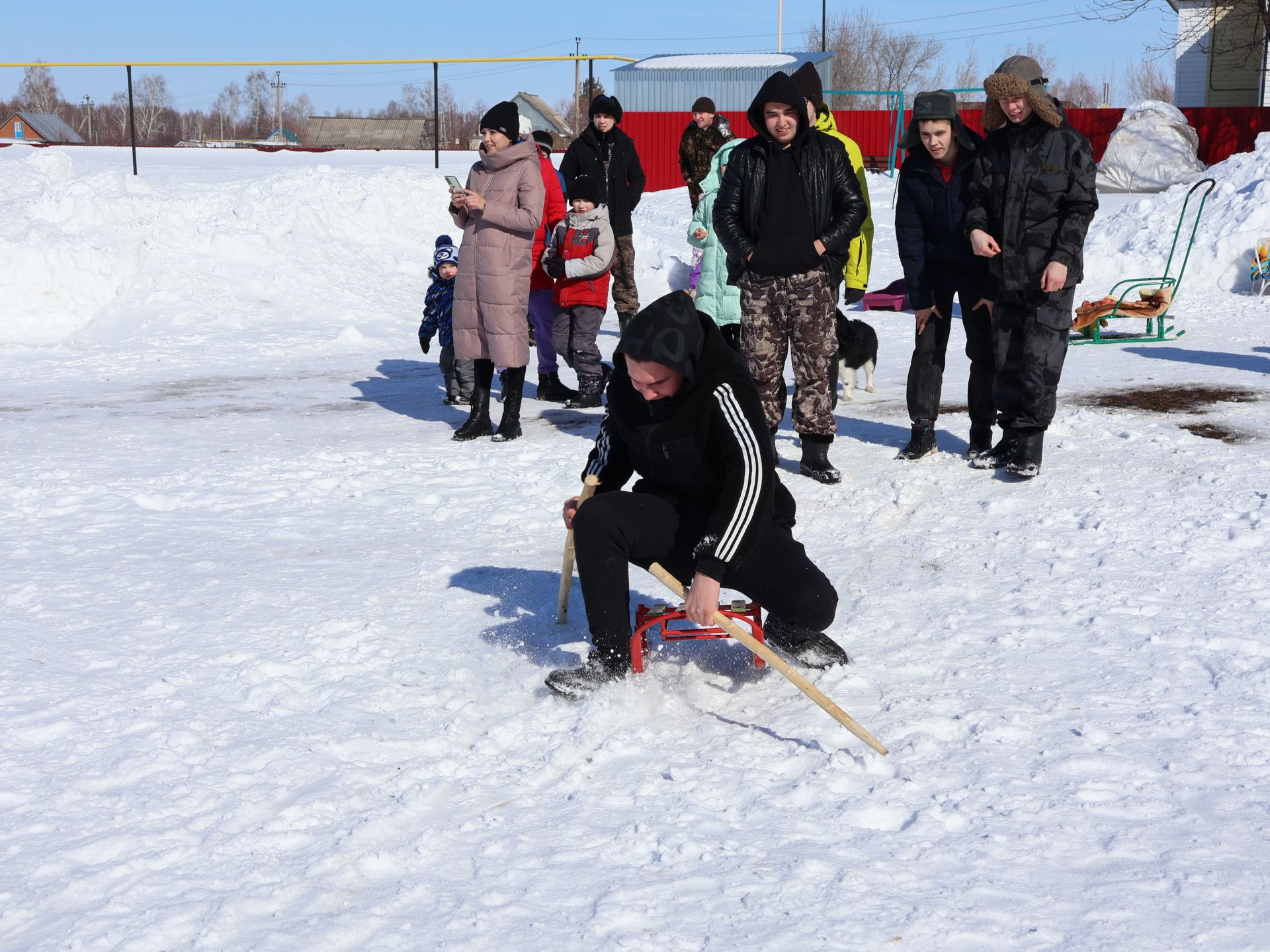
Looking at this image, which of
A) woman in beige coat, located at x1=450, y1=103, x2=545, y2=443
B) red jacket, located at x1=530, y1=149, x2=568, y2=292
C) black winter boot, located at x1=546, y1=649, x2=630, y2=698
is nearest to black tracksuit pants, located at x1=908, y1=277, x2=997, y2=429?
woman in beige coat, located at x1=450, y1=103, x2=545, y2=443

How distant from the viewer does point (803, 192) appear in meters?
5.50

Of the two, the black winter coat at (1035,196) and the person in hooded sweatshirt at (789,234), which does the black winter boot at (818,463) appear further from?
the black winter coat at (1035,196)

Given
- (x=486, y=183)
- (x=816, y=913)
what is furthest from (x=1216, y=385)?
(x=816, y=913)

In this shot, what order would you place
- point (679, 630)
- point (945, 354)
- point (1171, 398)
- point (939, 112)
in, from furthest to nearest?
point (1171, 398) → point (945, 354) → point (939, 112) → point (679, 630)

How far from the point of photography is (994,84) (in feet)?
17.2

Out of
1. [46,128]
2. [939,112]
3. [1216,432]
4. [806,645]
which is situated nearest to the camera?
[806,645]

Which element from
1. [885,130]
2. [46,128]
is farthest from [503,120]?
[46,128]

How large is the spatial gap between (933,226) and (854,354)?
6.63ft

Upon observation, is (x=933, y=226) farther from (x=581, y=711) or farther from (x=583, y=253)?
(x=581, y=711)

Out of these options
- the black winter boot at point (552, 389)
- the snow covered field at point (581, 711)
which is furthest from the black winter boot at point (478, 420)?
the black winter boot at point (552, 389)

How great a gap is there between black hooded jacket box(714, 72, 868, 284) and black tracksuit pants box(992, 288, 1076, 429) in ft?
2.58

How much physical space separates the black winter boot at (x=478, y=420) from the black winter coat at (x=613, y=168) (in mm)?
2121

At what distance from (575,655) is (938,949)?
179 cm

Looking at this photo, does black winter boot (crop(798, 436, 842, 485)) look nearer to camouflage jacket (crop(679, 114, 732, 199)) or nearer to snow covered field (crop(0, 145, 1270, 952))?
snow covered field (crop(0, 145, 1270, 952))
